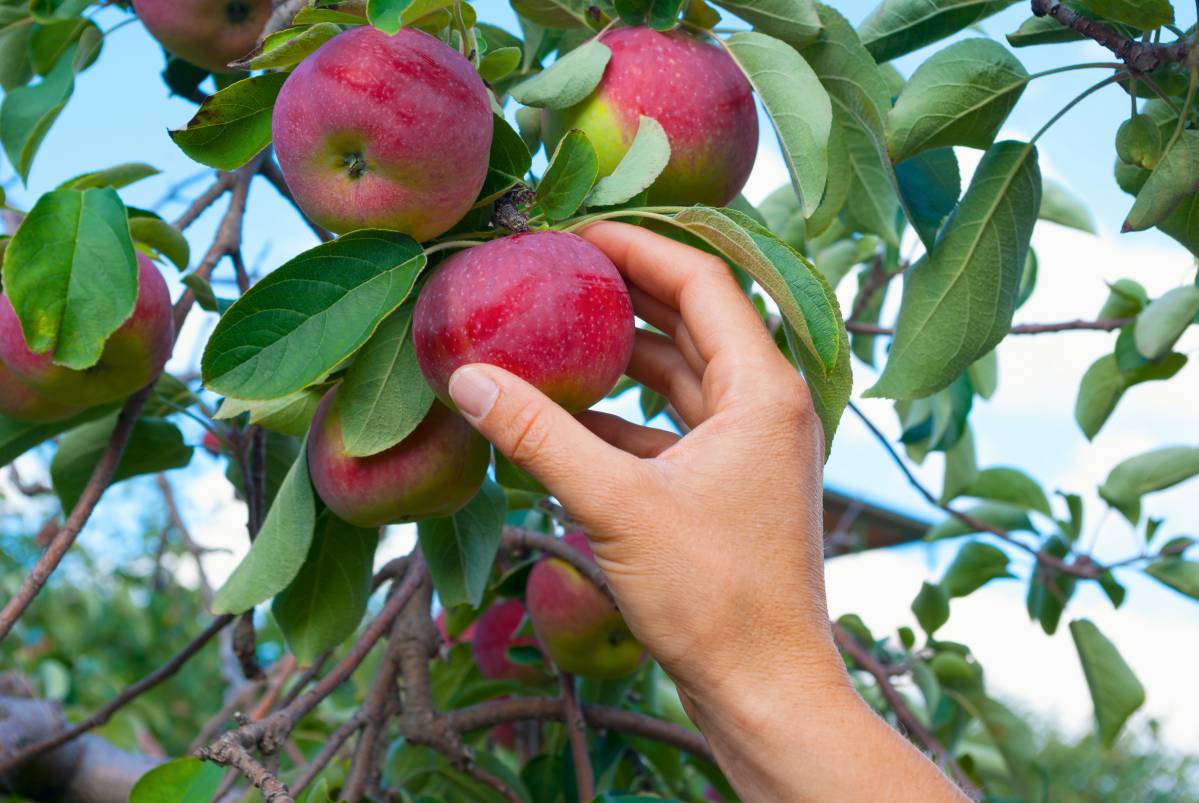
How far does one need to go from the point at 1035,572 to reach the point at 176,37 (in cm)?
143

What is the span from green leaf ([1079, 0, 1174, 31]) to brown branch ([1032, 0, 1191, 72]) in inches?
0.5

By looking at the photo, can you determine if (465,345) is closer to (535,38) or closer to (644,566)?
(644,566)

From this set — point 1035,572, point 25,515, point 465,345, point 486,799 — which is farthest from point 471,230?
point 25,515

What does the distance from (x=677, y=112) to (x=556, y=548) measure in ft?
2.10

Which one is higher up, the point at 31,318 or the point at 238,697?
the point at 31,318

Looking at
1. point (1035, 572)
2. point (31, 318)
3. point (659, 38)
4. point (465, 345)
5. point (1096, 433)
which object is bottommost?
point (1035, 572)

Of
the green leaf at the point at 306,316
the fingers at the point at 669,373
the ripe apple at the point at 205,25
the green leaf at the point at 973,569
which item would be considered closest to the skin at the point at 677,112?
the fingers at the point at 669,373

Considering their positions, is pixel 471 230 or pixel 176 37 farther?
pixel 176 37

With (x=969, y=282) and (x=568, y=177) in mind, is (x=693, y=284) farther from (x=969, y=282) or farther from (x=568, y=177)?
(x=969, y=282)

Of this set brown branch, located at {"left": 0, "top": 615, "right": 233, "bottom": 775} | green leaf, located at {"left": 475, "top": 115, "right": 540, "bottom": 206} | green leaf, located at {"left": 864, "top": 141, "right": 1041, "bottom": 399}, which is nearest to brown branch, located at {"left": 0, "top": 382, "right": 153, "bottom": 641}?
brown branch, located at {"left": 0, "top": 615, "right": 233, "bottom": 775}

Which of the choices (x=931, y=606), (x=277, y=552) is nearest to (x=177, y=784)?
(x=277, y=552)

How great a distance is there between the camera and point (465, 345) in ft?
2.42

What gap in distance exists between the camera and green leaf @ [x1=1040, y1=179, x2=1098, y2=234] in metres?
1.58

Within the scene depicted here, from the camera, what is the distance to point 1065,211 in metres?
1.61
